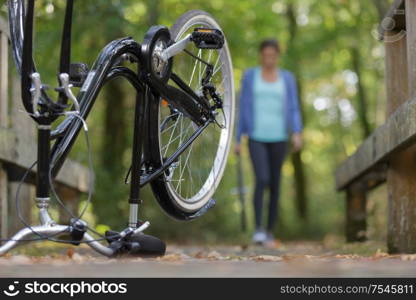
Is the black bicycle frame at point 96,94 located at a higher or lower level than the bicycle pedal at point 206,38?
lower

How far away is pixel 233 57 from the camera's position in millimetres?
13039

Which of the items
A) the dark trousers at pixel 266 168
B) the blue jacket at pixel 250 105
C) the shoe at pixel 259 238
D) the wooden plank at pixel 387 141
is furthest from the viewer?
the blue jacket at pixel 250 105

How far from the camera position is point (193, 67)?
405 centimetres

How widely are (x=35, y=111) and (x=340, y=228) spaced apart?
45.5 feet

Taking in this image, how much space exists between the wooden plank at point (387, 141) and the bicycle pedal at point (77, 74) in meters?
1.57

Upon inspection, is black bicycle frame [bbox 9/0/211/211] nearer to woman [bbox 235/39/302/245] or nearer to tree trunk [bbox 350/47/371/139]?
woman [bbox 235/39/302/245]

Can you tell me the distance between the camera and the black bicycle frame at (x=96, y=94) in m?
2.71

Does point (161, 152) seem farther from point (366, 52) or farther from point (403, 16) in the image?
point (366, 52)

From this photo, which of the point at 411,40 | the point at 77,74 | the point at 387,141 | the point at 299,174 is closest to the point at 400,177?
the point at 387,141

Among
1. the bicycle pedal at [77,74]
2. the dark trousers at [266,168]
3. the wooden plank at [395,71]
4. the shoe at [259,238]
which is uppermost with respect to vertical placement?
the wooden plank at [395,71]

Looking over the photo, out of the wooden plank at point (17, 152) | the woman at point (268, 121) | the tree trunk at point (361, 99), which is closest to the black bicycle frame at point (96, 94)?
the wooden plank at point (17, 152)

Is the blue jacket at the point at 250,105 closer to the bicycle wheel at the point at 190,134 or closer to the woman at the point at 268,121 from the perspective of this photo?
the woman at the point at 268,121

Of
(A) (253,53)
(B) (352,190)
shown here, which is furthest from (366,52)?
(B) (352,190)

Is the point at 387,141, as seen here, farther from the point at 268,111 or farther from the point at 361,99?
the point at 361,99
